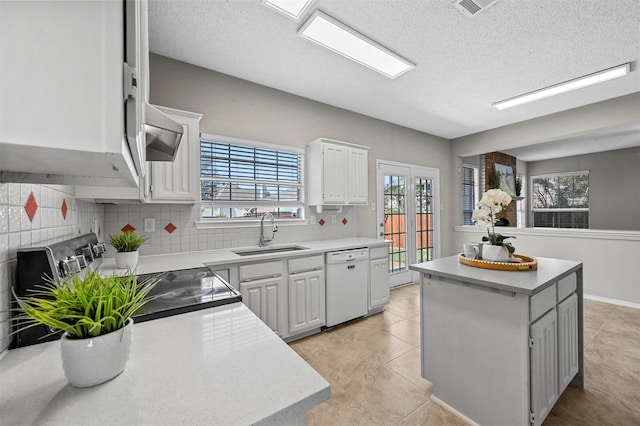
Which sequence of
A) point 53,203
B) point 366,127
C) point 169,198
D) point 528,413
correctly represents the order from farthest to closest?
1. point 366,127
2. point 169,198
3. point 528,413
4. point 53,203

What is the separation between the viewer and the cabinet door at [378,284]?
10.7 ft

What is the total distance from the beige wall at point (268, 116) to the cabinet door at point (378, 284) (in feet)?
2.68

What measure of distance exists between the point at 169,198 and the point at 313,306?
171 cm

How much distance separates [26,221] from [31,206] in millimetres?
69

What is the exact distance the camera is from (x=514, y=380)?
1.45 meters

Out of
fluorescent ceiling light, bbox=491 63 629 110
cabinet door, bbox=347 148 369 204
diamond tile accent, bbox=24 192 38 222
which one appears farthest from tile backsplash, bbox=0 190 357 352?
fluorescent ceiling light, bbox=491 63 629 110

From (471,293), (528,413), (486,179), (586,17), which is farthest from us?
(486,179)

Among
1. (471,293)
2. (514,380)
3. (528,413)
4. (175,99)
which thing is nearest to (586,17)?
(471,293)

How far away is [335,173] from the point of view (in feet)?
10.9

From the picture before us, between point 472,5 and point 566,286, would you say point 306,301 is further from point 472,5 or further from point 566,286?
point 472,5

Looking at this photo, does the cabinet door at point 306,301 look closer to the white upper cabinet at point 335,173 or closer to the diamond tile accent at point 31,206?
the white upper cabinet at point 335,173

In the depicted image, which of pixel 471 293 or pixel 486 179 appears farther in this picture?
pixel 486 179

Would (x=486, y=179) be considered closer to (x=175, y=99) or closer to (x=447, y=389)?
(x=447, y=389)

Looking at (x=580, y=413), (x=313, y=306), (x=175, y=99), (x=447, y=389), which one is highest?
(x=175, y=99)
